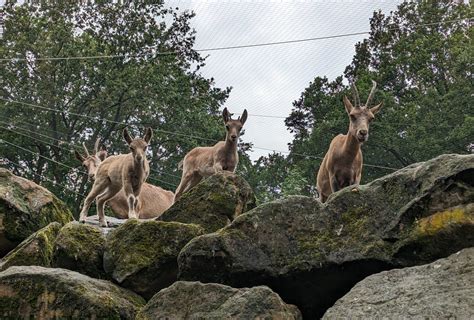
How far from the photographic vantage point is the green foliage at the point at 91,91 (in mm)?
32312

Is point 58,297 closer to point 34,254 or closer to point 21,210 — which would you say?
point 34,254

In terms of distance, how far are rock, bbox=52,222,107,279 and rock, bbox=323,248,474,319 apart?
3.23m

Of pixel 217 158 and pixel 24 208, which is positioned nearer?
pixel 24 208

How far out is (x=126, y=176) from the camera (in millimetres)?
12875

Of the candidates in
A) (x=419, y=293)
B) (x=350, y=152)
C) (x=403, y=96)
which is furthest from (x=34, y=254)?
(x=403, y=96)

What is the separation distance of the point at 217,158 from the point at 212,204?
571 centimetres

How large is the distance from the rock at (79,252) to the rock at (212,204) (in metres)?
1.02

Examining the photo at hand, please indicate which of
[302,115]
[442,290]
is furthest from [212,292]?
[302,115]

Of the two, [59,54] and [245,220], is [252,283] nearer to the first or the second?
[245,220]

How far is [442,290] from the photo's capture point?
535 centimetres

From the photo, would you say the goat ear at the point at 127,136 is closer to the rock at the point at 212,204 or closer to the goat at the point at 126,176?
the goat at the point at 126,176

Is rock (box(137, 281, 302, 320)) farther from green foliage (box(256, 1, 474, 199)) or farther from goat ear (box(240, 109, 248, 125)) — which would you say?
green foliage (box(256, 1, 474, 199))

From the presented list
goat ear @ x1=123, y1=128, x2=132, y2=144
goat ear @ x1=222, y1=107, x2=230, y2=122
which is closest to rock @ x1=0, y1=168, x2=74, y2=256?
A: goat ear @ x1=123, y1=128, x2=132, y2=144

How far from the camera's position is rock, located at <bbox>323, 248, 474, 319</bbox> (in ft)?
16.9
